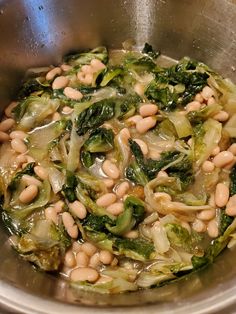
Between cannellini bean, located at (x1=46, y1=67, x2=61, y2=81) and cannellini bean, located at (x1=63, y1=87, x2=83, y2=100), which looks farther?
cannellini bean, located at (x1=46, y1=67, x2=61, y2=81)

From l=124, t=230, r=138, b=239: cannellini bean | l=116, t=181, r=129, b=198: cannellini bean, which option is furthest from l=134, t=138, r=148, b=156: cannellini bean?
l=124, t=230, r=138, b=239: cannellini bean

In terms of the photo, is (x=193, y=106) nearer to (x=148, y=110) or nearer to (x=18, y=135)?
(x=148, y=110)

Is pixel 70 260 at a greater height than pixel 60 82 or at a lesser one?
lesser

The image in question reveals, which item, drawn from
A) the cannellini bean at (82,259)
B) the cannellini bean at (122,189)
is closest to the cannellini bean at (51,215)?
the cannellini bean at (82,259)

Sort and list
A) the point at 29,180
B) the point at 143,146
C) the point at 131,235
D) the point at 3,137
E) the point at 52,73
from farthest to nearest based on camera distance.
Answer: the point at 52,73
the point at 3,137
the point at 143,146
the point at 29,180
the point at 131,235

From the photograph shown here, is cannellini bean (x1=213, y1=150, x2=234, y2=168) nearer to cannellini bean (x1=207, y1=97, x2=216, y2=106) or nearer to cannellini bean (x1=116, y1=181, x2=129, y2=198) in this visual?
cannellini bean (x1=207, y1=97, x2=216, y2=106)

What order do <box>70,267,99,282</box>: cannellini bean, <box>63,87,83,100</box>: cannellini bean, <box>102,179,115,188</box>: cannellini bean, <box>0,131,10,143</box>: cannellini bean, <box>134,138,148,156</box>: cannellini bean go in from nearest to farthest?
1. <box>70,267,99,282</box>: cannellini bean
2. <box>102,179,115,188</box>: cannellini bean
3. <box>134,138,148,156</box>: cannellini bean
4. <box>0,131,10,143</box>: cannellini bean
5. <box>63,87,83,100</box>: cannellini bean

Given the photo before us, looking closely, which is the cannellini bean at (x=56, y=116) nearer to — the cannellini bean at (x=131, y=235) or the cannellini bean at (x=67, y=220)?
the cannellini bean at (x=67, y=220)

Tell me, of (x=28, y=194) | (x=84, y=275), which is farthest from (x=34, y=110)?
(x=84, y=275)
